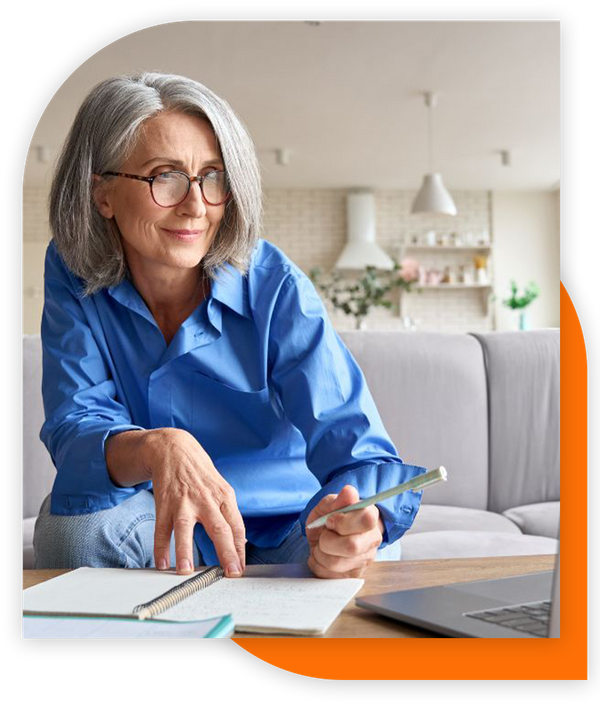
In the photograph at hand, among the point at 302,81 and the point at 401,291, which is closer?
the point at 302,81

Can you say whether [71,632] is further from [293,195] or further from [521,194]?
[521,194]

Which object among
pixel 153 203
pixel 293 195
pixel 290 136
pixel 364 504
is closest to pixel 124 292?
pixel 153 203

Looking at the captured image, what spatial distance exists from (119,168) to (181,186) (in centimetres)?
10

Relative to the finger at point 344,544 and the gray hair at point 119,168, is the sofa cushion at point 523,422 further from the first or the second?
the finger at point 344,544

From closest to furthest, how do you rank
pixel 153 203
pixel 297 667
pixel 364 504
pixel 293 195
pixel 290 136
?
pixel 297 667
pixel 364 504
pixel 153 203
pixel 290 136
pixel 293 195

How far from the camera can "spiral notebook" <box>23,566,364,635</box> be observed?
2.00 ft

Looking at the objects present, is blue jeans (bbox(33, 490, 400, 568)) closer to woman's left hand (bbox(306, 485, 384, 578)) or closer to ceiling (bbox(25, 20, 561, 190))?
woman's left hand (bbox(306, 485, 384, 578))

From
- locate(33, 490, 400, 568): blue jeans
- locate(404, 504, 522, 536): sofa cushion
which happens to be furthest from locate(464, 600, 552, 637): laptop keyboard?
locate(404, 504, 522, 536): sofa cushion

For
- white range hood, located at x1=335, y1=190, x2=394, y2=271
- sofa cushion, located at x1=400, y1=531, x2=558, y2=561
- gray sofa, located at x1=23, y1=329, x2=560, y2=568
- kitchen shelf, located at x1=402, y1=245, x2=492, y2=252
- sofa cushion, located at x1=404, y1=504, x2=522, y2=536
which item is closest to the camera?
sofa cushion, located at x1=400, y1=531, x2=558, y2=561

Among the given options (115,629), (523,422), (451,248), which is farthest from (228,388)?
(451,248)

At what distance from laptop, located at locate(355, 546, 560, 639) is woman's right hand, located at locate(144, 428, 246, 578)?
0.16 metres

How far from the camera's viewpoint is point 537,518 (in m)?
1.75

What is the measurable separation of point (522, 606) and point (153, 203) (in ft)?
2.07

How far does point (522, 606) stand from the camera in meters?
0.62
